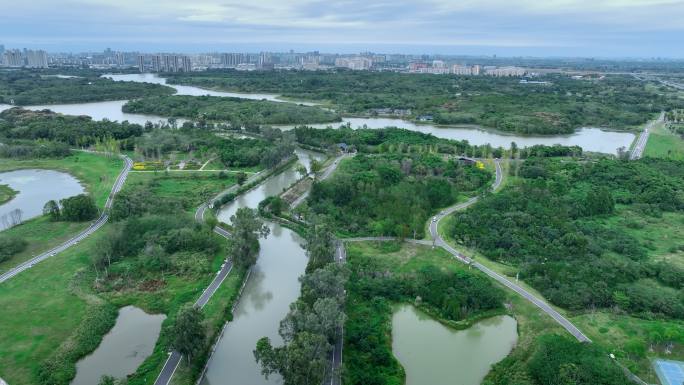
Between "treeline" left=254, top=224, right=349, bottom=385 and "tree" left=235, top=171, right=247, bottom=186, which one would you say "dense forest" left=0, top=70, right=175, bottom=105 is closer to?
"tree" left=235, top=171, right=247, bottom=186

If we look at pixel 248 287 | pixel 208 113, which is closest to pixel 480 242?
pixel 248 287

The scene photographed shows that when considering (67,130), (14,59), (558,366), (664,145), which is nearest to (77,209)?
(67,130)

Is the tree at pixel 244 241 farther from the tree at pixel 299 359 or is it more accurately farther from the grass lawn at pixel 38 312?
the tree at pixel 299 359

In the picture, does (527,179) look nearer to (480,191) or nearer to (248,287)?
(480,191)

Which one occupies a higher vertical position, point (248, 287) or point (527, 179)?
point (527, 179)

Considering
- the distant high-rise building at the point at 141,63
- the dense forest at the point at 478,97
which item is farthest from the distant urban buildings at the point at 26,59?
the dense forest at the point at 478,97

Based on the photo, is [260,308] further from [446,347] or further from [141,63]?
[141,63]
